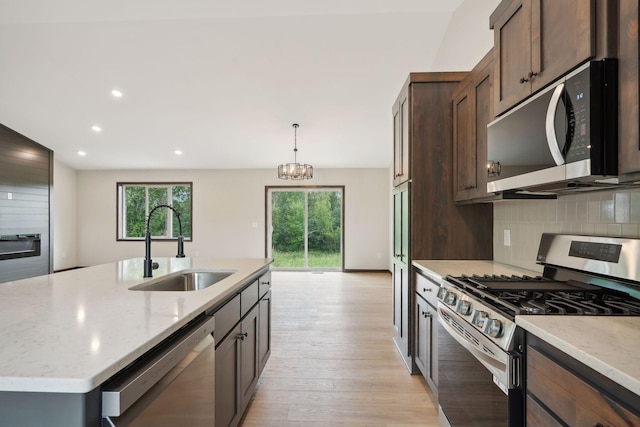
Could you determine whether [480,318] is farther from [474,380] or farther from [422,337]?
[422,337]

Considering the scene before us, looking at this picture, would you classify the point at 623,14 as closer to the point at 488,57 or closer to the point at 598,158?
the point at 598,158

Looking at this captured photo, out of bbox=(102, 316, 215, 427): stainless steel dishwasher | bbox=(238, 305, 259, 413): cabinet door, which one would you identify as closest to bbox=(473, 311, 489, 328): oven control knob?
bbox=(102, 316, 215, 427): stainless steel dishwasher

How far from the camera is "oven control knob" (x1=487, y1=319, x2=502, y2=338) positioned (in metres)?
1.14

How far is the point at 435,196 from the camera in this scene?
2.55 meters

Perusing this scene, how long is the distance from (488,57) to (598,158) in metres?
1.23

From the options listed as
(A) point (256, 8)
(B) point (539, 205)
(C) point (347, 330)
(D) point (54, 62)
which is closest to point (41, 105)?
(D) point (54, 62)

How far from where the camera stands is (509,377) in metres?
1.08

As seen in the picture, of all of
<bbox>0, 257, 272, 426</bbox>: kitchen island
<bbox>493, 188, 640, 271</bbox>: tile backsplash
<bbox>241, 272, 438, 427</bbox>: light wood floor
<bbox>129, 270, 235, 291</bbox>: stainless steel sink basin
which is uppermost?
<bbox>493, 188, 640, 271</bbox>: tile backsplash

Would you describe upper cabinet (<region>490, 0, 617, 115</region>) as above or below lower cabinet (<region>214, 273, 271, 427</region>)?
above

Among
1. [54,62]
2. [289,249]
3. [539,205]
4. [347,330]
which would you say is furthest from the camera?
[289,249]

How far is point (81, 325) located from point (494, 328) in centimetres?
137

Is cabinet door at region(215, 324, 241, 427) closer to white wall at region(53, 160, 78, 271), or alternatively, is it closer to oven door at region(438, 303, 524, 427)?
oven door at region(438, 303, 524, 427)

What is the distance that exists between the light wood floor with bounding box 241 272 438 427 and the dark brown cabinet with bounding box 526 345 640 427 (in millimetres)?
1238

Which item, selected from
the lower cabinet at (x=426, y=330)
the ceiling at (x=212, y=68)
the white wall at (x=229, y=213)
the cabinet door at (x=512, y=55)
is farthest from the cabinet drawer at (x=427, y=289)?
the white wall at (x=229, y=213)
